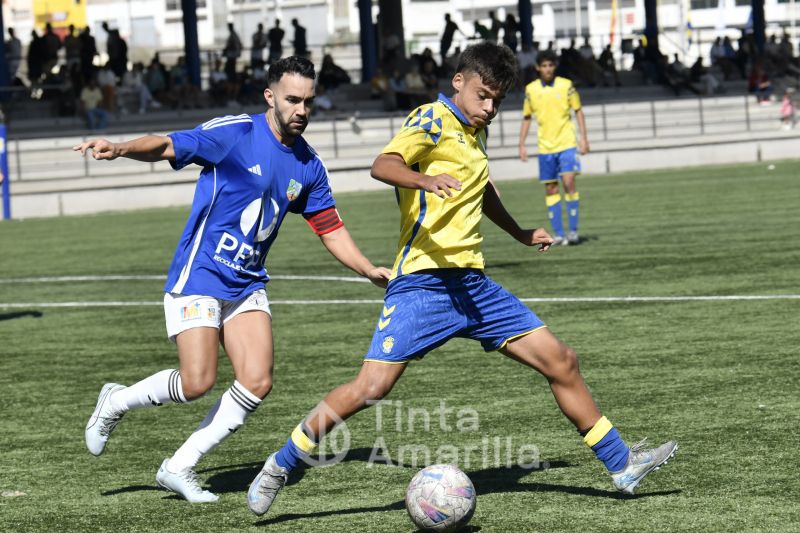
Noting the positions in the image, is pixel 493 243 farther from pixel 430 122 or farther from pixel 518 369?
pixel 430 122

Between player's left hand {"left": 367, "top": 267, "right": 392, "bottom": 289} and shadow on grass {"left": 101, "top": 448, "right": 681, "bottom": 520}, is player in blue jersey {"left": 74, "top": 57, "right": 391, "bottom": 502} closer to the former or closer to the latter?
player's left hand {"left": 367, "top": 267, "right": 392, "bottom": 289}

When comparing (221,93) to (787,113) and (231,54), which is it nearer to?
Result: (231,54)

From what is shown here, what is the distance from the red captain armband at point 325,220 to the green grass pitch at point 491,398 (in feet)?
4.05

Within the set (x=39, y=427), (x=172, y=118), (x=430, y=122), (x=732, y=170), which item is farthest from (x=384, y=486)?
(x=172, y=118)

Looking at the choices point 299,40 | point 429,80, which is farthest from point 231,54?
point 429,80

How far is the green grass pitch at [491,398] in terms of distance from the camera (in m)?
5.79

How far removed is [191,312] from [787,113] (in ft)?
102

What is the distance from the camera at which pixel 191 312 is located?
611 centimetres

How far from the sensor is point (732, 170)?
29.8 metres

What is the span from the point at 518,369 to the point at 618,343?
45.3 inches

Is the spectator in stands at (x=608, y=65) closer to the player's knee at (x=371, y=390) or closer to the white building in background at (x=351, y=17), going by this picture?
the player's knee at (x=371, y=390)

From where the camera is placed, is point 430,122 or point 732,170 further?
point 732,170

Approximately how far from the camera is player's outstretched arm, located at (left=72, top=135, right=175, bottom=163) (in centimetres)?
552

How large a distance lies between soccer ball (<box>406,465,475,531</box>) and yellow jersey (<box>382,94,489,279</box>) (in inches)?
36.5
